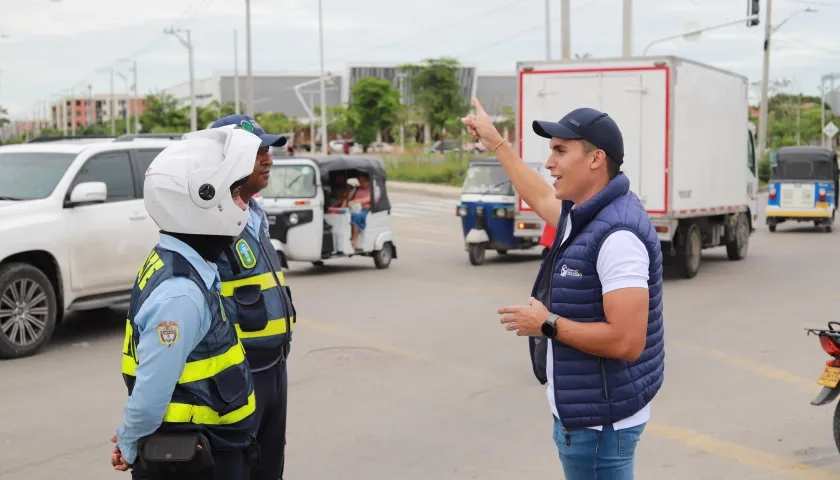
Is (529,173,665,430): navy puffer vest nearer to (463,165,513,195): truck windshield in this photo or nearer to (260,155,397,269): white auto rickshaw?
(260,155,397,269): white auto rickshaw

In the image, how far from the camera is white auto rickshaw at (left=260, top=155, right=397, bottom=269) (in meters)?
16.5

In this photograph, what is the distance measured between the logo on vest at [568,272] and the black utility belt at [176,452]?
1299mm

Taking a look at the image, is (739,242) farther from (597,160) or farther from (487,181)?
(597,160)

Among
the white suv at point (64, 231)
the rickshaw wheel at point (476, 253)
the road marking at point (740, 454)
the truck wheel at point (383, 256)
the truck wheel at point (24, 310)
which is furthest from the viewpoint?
the rickshaw wheel at point (476, 253)

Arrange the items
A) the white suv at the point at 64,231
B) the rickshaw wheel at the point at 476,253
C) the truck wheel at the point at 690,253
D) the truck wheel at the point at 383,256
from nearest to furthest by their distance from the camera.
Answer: the white suv at the point at 64,231
the truck wheel at the point at 690,253
the truck wheel at the point at 383,256
the rickshaw wheel at the point at 476,253

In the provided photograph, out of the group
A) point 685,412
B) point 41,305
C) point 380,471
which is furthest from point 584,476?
point 41,305

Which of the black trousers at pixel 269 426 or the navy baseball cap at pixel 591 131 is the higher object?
the navy baseball cap at pixel 591 131

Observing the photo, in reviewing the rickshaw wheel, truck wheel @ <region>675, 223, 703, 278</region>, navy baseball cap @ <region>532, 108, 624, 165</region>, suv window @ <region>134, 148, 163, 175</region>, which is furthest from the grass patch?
navy baseball cap @ <region>532, 108, 624, 165</region>

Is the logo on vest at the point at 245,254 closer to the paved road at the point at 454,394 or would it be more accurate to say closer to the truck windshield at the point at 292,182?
the paved road at the point at 454,394

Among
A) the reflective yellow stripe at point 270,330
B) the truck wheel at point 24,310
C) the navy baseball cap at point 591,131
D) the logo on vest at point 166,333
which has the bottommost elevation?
the truck wheel at point 24,310

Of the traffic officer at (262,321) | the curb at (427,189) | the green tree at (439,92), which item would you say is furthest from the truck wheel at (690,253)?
the green tree at (439,92)

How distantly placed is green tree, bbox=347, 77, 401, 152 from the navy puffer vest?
7563 centimetres

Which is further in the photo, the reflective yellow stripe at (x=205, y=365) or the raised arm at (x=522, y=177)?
the raised arm at (x=522, y=177)

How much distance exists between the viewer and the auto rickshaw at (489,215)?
61.5 ft
